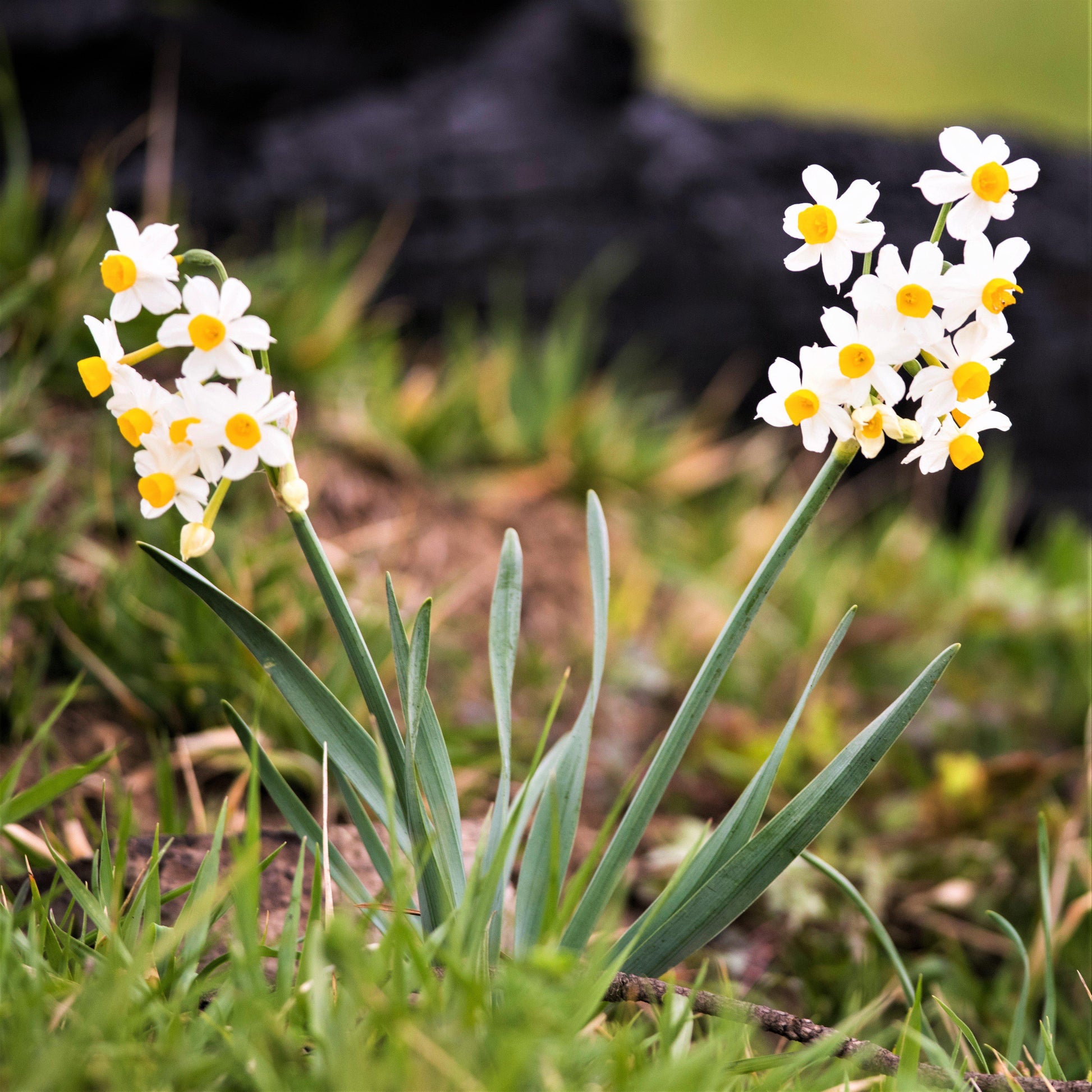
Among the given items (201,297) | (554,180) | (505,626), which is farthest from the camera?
(554,180)

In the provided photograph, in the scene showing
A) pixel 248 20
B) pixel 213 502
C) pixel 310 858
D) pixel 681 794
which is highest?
pixel 248 20

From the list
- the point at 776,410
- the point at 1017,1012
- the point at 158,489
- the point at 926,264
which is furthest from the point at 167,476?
the point at 1017,1012

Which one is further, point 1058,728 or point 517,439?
point 517,439

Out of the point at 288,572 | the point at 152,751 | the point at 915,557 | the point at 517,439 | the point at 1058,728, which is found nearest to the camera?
the point at 152,751

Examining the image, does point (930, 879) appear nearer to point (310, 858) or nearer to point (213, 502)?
point (310, 858)

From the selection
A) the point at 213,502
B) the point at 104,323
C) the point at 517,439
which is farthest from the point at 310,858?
the point at 517,439

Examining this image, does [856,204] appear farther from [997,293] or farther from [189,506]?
[189,506]

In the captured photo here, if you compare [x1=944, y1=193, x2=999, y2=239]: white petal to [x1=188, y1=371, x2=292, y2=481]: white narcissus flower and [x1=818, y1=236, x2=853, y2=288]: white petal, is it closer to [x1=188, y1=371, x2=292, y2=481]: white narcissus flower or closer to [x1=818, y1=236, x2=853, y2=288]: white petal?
[x1=818, y1=236, x2=853, y2=288]: white petal
